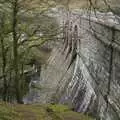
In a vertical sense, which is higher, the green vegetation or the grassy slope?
the green vegetation

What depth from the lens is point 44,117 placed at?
1516 cm

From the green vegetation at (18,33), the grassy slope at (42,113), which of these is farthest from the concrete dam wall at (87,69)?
the green vegetation at (18,33)

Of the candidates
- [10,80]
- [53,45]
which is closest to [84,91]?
[10,80]

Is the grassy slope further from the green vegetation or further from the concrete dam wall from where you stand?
the green vegetation

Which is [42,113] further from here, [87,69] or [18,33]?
[18,33]

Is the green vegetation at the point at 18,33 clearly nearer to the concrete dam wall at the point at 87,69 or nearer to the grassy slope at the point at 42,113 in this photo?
the concrete dam wall at the point at 87,69

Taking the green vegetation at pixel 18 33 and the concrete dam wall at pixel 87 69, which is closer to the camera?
the concrete dam wall at pixel 87 69


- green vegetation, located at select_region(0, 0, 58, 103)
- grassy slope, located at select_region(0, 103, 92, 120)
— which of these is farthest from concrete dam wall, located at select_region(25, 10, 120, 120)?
green vegetation, located at select_region(0, 0, 58, 103)

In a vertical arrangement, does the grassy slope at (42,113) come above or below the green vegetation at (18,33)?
below

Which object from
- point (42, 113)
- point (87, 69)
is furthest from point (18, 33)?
point (42, 113)

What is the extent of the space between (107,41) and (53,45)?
1996cm

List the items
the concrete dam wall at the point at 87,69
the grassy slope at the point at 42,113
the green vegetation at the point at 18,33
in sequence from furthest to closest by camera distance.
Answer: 1. the green vegetation at the point at 18,33
2. the grassy slope at the point at 42,113
3. the concrete dam wall at the point at 87,69

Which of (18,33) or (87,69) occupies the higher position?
(18,33)

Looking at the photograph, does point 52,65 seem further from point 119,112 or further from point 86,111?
point 119,112
